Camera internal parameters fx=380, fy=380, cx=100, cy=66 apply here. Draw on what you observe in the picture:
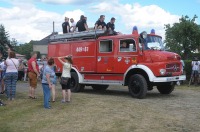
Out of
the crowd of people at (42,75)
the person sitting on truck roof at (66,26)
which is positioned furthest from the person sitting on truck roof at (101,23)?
the crowd of people at (42,75)

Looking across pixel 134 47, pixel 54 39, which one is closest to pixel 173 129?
pixel 134 47

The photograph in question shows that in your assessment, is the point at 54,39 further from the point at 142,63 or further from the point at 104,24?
the point at 142,63

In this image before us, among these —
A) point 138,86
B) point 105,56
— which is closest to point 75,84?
point 105,56

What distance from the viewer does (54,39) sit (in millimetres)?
18391

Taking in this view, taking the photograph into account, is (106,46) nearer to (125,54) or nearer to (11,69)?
(125,54)

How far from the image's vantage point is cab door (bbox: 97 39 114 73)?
15273mm

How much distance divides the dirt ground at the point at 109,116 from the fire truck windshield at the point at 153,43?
2292 mm

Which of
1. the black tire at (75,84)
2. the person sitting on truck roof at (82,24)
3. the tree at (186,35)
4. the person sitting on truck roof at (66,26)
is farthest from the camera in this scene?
the tree at (186,35)

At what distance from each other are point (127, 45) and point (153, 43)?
1016 millimetres

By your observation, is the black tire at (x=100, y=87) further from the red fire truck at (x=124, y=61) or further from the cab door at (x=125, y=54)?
the cab door at (x=125, y=54)

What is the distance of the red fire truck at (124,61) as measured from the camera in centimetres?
1398

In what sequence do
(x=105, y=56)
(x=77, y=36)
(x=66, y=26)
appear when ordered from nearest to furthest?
(x=105, y=56) → (x=77, y=36) → (x=66, y=26)

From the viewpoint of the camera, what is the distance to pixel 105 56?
15.5 meters

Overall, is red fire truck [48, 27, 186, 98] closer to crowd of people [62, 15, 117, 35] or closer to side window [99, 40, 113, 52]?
side window [99, 40, 113, 52]
